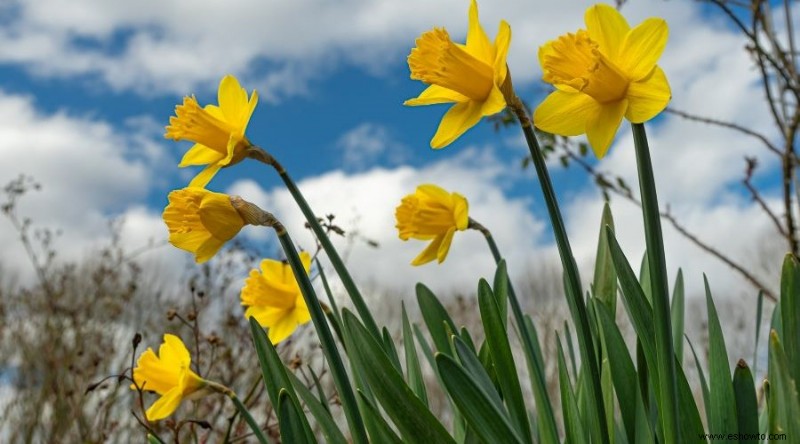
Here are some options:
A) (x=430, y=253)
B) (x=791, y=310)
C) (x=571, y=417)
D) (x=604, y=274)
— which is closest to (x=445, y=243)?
(x=430, y=253)

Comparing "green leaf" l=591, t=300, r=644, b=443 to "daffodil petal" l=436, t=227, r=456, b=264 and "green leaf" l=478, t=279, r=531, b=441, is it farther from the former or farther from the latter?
"daffodil petal" l=436, t=227, r=456, b=264

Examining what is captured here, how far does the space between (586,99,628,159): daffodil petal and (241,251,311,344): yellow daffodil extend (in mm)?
728

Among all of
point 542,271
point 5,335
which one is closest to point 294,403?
point 5,335

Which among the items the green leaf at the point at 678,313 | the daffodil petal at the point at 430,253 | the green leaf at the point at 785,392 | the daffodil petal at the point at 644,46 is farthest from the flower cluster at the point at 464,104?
the green leaf at the point at 678,313

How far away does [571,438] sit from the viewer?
1247 millimetres

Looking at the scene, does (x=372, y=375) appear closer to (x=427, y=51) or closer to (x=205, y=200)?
(x=205, y=200)

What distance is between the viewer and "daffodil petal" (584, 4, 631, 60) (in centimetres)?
96

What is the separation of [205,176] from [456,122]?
44 cm

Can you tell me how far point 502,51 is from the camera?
39.3 inches

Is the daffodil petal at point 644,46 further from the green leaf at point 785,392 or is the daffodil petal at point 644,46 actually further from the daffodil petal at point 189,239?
the daffodil petal at point 189,239

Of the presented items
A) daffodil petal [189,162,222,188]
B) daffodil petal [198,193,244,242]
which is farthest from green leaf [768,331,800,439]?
daffodil petal [189,162,222,188]

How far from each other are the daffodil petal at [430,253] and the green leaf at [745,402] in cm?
61

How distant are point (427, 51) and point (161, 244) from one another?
4.62 metres

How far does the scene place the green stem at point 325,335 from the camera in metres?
1.01
